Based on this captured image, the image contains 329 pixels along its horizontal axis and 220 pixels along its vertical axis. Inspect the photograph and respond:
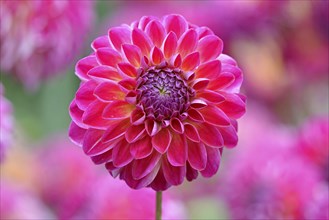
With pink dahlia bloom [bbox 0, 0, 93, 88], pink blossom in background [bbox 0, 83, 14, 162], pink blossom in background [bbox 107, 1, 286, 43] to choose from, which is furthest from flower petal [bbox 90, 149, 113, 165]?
pink blossom in background [bbox 107, 1, 286, 43]

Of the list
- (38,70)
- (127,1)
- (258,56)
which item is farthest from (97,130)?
(127,1)

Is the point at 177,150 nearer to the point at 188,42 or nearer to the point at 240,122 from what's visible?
the point at 188,42

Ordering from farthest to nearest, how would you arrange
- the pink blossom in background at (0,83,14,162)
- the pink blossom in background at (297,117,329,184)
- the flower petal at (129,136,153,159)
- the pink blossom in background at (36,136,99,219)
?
the pink blossom in background at (36,136,99,219) < the pink blossom in background at (297,117,329,184) < the pink blossom in background at (0,83,14,162) < the flower petal at (129,136,153,159)

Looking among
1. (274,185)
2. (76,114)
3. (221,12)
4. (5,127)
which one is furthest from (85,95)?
(221,12)

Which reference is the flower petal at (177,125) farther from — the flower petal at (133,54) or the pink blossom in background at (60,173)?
the pink blossom in background at (60,173)

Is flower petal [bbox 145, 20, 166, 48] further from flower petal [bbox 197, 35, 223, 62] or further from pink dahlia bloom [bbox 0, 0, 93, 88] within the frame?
pink dahlia bloom [bbox 0, 0, 93, 88]

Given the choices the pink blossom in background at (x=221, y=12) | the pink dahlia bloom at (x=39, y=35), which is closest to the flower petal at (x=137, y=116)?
the pink dahlia bloom at (x=39, y=35)
